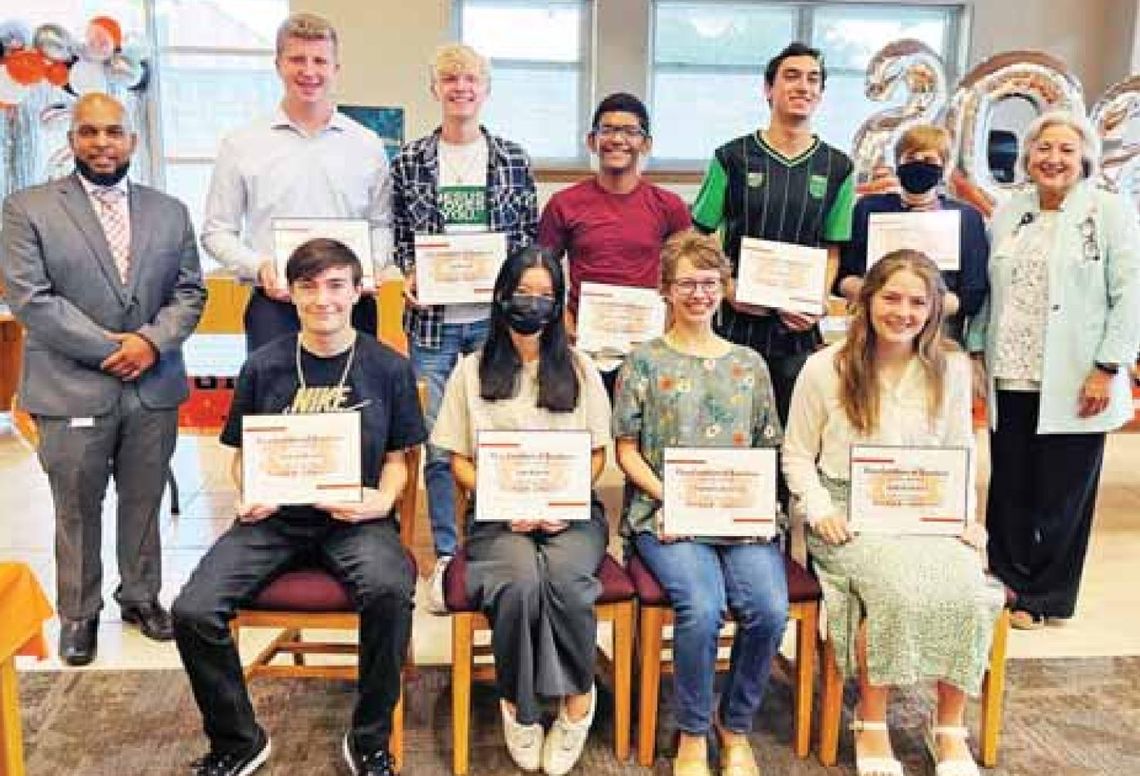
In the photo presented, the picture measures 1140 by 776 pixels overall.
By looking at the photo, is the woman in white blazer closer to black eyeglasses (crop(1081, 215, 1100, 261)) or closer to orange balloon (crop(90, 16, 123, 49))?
black eyeglasses (crop(1081, 215, 1100, 261))

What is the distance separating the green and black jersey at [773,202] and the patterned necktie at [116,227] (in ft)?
4.85

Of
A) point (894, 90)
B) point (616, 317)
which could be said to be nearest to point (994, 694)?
point (616, 317)

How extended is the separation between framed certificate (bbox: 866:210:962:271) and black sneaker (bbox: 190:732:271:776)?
1.88m

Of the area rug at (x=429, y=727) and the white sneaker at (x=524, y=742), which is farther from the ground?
the white sneaker at (x=524, y=742)

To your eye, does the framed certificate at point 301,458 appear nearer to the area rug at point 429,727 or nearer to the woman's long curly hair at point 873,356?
the area rug at point 429,727

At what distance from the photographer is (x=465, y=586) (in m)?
2.14

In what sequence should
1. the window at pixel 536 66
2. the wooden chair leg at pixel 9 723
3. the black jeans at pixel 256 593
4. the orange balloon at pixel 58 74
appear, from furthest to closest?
the window at pixel 536 66 → the orange balloon at pixel 58 74 → the black jeans at pixel 256 593 → the wooden chair leg at pixel 9 723

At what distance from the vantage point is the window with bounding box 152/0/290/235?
660cm

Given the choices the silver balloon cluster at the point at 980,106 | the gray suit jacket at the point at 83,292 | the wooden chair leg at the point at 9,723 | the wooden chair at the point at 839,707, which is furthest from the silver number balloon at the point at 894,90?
the wooden chair leg at the point at 9,723

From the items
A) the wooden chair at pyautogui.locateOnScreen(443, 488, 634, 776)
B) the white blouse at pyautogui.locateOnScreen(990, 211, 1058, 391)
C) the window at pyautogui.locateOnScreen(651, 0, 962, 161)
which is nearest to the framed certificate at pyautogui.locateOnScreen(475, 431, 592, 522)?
the wooden chair at pyautogui.locateOnScreen(443, 488, 634, 776)

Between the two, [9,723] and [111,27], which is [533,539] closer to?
[9,723]

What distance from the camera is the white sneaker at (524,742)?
7.22 ft

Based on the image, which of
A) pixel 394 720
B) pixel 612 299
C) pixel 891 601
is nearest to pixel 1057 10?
pixel 612 299

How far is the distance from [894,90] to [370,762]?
3.57 m
